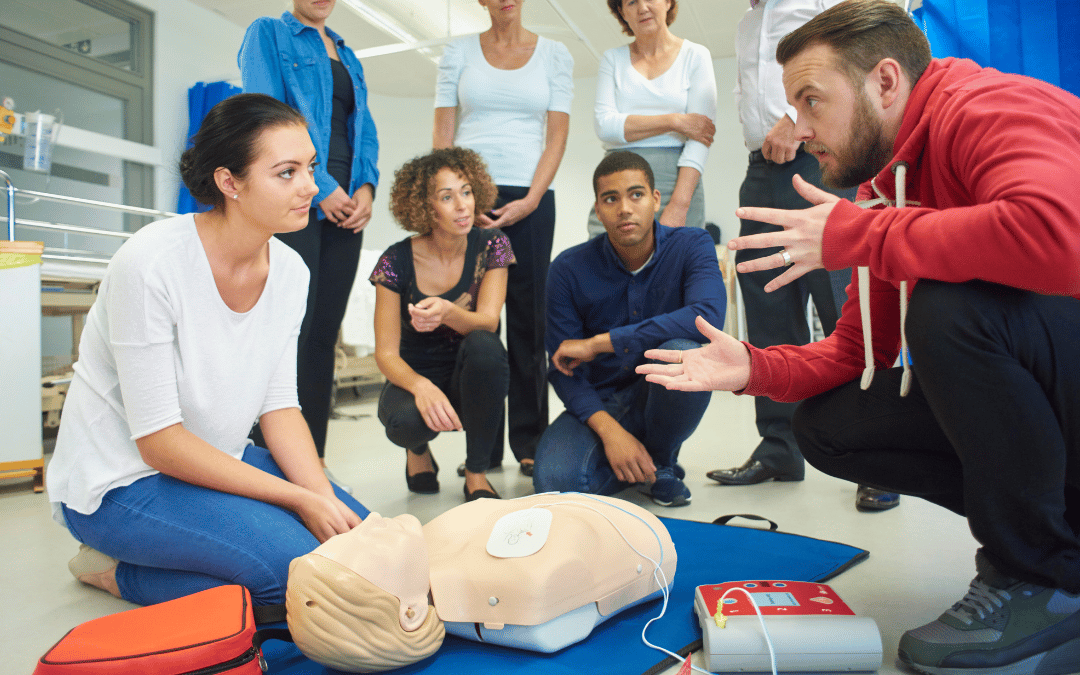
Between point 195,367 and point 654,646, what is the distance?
946 millimetres

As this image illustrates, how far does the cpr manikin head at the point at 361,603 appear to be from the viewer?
0.95m

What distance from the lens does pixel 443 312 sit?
2.04 metres

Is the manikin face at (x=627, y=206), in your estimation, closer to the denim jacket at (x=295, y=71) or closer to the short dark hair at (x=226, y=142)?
the denim jacket at (x=295, y=71)

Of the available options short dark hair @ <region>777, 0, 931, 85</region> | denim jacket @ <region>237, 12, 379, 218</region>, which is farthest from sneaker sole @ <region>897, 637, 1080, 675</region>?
denim jacket @ <region>237, 12, 379, 218</region>

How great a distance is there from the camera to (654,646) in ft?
3.47

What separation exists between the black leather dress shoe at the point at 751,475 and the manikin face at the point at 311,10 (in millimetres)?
1835

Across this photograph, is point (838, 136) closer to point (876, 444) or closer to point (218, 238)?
point (876, 444)

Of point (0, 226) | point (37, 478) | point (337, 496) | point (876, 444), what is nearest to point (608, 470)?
point (337, 496)

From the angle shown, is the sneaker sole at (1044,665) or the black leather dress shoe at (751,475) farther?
the black leather dress shoe at (751,475)

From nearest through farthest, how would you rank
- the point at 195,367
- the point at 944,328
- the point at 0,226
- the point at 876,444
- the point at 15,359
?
the point at 944,328
the point at 876,444
the point at 195,367
the point at 15,359
the point at 0,226

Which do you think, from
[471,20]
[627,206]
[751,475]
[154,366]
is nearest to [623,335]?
[627,206]

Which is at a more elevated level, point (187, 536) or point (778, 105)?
point (778, 105)

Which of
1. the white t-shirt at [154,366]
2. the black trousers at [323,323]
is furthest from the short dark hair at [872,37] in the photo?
the black trousers at [323,323]

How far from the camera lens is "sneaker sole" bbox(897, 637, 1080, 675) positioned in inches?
36.9
